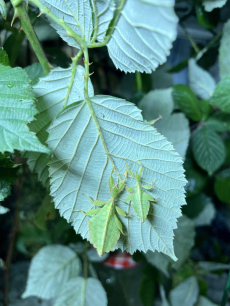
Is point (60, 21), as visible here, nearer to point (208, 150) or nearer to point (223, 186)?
point (208, 150)

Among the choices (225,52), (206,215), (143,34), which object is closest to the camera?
(143,34)

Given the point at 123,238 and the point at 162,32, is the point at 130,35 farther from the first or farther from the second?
the point at 123,238

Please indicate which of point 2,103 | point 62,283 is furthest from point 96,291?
point 2,103

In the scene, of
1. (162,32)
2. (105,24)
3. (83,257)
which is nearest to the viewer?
(162,32)

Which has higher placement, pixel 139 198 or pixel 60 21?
pixel 60 21

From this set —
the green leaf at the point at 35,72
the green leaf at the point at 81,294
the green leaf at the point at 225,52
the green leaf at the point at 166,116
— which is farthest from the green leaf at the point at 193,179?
the green leaf at the point at 35,72

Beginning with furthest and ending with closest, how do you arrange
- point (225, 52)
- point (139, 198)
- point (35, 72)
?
point (225, 52) → point (35, 72) → point (139, 198)

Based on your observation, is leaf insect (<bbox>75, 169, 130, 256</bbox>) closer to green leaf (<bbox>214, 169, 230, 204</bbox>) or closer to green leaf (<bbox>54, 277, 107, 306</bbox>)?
green leaf (<bbox>54, 277, 107, 306</bbox>)

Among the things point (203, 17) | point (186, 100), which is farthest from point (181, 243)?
point (203, 17)
